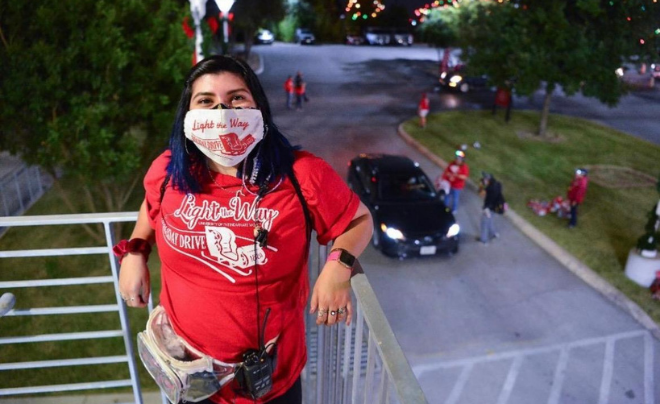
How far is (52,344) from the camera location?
23.9 ft

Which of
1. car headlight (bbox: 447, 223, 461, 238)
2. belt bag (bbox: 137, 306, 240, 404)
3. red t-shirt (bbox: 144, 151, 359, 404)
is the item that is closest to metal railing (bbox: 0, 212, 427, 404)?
red t-shirt (bbox: 144, 151, 359, 404)

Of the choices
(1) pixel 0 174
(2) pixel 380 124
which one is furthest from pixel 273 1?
(1) pixel 0 174

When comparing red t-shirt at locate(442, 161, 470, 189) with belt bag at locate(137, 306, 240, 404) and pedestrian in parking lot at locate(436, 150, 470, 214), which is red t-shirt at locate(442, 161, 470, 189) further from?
belt bag at locate(137, 306, 240, 404)

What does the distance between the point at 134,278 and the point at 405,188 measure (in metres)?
8.52

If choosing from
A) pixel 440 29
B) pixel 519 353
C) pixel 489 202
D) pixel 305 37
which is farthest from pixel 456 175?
pixel 305 37

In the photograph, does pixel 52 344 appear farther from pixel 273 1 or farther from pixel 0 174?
pixel 273 1

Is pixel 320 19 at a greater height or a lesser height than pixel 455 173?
greater

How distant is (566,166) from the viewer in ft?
49.5

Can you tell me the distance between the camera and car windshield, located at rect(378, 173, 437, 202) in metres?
10.4

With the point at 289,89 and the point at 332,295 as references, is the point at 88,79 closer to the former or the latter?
the point at 332,295

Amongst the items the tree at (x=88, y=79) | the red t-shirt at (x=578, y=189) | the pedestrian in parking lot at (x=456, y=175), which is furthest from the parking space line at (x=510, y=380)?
the tree at (x=88, y=79)

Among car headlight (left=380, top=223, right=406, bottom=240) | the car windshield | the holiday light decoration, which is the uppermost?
the holiday light decoration

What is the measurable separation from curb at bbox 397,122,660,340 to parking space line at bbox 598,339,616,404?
887 millimetres

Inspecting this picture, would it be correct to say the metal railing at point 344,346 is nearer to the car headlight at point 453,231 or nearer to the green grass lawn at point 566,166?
the car headlight at point 453,231
